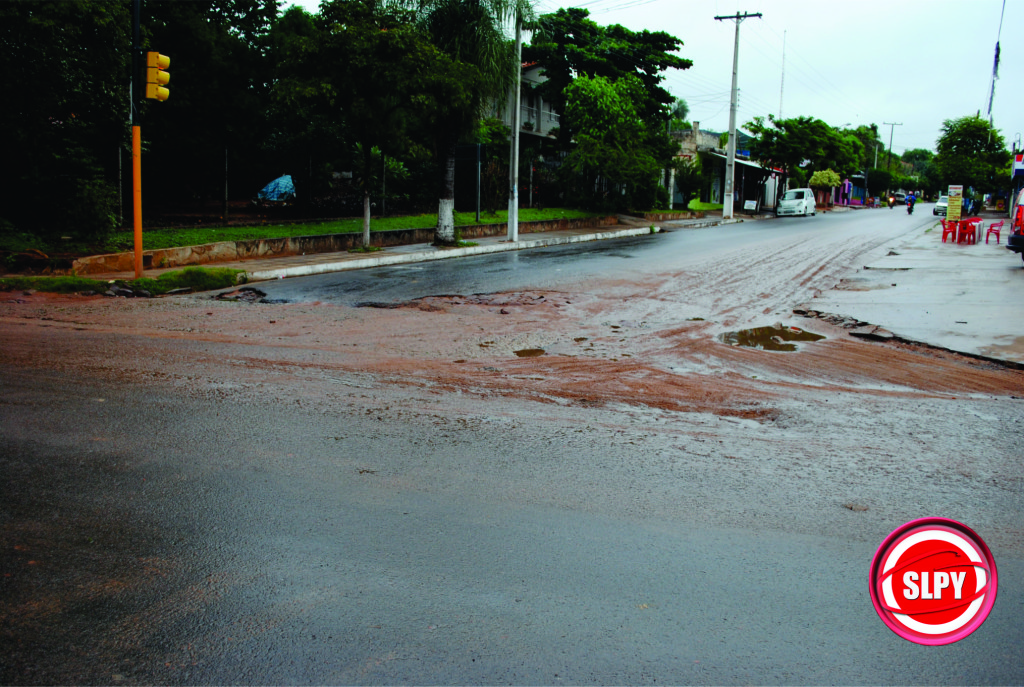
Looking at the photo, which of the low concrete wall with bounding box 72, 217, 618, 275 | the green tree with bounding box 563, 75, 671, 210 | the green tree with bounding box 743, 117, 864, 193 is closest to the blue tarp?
the low concrete wall with bounding box 72, 217, 618, 275

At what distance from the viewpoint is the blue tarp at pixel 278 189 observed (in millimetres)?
27156

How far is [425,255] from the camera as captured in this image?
64.5 feet

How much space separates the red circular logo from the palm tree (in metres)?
19.7

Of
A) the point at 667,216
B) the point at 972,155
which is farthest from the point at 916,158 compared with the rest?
the point at 667,216

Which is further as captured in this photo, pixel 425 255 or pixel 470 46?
pixel 470 46

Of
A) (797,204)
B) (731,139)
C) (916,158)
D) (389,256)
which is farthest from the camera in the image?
(916,158)

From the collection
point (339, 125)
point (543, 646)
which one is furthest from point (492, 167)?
point (543, 646)

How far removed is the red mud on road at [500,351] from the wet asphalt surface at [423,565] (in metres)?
1.66

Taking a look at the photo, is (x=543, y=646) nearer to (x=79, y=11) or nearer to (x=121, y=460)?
(x=121, y=460)

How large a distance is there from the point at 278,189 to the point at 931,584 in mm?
28364

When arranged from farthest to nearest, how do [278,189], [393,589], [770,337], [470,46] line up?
[278,189]
[470,46]
[770,337]
[393,589]

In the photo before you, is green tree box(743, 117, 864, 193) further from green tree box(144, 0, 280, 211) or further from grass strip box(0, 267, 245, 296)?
grass strip box(0, 267, 245, 296)

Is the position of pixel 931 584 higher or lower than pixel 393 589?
higher

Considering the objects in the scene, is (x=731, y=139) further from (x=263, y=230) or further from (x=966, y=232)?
(x=263, y=230)
